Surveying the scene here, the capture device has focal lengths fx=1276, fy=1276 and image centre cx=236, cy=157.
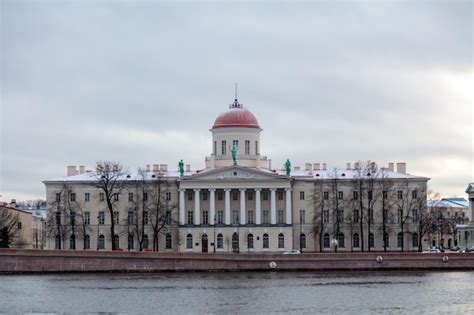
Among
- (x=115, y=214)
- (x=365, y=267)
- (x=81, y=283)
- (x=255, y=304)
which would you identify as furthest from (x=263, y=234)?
(x=255, y=304)

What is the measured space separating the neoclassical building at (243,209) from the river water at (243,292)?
38.3m

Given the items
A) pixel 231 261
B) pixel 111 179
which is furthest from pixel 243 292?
pixel 111 179

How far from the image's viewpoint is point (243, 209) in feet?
402

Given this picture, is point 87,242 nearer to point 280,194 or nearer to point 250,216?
point 250,216

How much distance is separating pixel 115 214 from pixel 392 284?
5469cm

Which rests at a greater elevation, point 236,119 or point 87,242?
point 236,119

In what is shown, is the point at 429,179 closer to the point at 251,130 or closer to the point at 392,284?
the point at 251,130

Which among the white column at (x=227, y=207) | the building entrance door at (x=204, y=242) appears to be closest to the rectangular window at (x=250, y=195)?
the white column at (x=227, y=207)

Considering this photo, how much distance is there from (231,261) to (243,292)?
1608 centimetres

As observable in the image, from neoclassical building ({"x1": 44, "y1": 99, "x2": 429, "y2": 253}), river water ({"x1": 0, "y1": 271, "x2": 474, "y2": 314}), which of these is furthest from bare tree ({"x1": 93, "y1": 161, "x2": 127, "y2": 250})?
river water ({"x1": 0, "y1": 271, "x2": 474, "y2": 314})

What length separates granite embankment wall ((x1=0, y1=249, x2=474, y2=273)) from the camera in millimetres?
82938

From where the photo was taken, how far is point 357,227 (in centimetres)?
12294

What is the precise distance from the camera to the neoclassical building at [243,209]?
12225cm

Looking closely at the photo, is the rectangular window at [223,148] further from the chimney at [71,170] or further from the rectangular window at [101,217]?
the chimney at [71,170]
